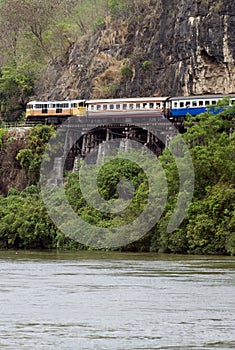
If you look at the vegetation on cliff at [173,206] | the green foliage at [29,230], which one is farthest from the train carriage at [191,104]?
the green foliage at [29,230]

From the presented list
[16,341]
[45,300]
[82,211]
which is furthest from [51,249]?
[16,341]

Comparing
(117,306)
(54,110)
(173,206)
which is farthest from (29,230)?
(117,306)

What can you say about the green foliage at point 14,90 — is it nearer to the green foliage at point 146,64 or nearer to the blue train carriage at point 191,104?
the green foliage at point 146,64

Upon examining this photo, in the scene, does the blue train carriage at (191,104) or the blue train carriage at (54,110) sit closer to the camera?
the blue train carriage at (191,104)

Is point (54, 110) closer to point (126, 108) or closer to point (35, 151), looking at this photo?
point (35, 151)

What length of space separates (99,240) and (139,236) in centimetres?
365

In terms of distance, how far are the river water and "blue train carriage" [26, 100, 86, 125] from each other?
3829 centimetres

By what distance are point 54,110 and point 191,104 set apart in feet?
47.5

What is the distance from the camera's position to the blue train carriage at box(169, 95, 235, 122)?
259 feet

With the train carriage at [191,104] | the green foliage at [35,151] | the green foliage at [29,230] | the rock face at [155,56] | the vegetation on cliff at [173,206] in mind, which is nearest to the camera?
the vegetation on cliff at [173,206]

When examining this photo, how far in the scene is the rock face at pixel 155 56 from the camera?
84875 millimetres

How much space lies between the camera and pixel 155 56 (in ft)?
303

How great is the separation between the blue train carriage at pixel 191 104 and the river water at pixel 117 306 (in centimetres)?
2886

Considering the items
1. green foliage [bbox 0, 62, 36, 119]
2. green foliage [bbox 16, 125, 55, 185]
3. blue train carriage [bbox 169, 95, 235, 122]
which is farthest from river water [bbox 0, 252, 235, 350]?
green foliage [bbox 0, 62, 36, 119]
